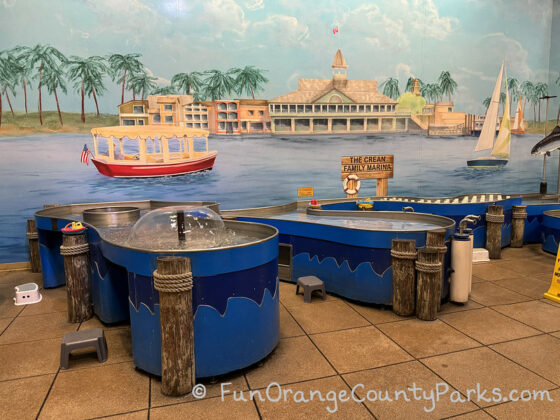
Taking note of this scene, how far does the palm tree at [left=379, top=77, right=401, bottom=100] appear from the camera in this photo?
25.2ft

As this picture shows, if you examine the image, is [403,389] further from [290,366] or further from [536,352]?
[536,352]

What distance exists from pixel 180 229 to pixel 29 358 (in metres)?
1.66

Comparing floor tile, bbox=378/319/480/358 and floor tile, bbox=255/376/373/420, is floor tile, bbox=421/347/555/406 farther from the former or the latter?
floor tile, bbox=255/376/373/420

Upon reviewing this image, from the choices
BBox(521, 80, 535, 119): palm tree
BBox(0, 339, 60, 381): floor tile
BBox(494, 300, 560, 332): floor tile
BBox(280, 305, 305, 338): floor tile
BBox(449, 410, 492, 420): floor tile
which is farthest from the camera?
BBox(521, 80, 535, 119): palm tree

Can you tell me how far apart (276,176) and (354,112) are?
7.01ft

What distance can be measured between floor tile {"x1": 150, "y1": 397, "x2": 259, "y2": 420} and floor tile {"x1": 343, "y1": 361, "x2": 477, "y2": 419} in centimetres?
79

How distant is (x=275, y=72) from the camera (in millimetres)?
7012

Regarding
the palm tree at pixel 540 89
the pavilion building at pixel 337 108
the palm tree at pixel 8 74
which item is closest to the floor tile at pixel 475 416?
the pavilion building at pixel 337 108

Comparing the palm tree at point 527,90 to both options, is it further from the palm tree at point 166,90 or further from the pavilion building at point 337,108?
the palm tree at point 166,90

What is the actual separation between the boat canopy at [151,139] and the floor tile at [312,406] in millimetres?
4762

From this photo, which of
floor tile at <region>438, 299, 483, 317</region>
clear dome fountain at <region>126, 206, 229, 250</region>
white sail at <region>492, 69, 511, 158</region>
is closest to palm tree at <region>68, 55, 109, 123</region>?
clear dome fountain at <region>126, 206, 229, 250</region>

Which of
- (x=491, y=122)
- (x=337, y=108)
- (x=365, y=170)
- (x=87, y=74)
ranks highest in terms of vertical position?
(x=87, y=74)

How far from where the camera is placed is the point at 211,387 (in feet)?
9.05

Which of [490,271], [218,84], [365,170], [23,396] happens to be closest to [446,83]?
[365,170]
